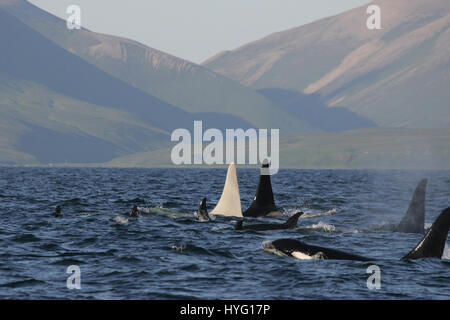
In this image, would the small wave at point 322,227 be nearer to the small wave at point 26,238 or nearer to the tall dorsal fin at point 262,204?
the tall dorsal fin at point 262,204

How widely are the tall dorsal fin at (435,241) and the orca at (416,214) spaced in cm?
535

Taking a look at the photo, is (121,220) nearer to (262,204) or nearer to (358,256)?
(262,204)

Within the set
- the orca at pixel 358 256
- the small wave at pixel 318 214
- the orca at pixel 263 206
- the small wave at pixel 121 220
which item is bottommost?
the orca at pixel 358 256

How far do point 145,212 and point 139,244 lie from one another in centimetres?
1150

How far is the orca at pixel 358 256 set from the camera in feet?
66.6

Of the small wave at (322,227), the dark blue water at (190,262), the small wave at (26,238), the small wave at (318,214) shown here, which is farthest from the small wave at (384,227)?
the small wave at (26,238)

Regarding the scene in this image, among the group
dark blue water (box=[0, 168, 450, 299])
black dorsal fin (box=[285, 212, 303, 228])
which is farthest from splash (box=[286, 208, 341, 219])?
black dorsal fin (box=[285, 212, 303, 228])

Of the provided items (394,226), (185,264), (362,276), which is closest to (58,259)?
(185,264)

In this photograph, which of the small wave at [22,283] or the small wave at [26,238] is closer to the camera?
the small wave at [22,283]

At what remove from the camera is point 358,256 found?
21.8 metres

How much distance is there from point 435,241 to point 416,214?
6895mm

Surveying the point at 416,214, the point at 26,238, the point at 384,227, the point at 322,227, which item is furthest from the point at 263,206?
the point at 26,238

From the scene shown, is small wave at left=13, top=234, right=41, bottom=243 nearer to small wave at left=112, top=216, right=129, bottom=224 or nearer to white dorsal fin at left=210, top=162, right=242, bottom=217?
small wave at left=112, top=216, right=129, bottom=224
